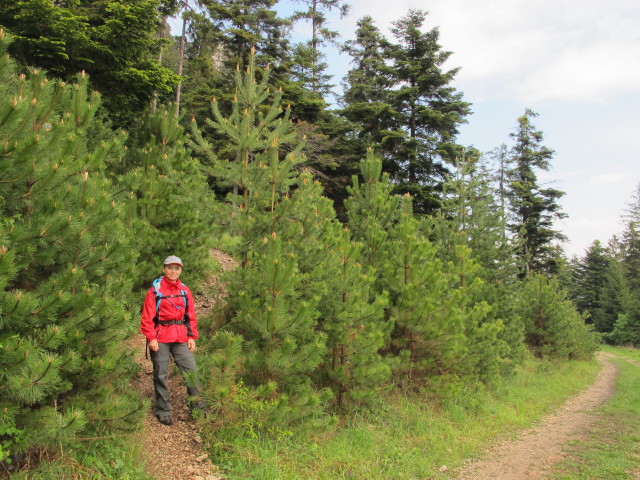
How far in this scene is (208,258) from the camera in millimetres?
8383

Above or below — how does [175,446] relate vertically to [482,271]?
below

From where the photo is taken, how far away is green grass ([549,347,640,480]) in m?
5.77

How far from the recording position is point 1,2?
28.3ft

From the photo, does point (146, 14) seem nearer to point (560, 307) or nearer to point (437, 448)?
point (437, 448)

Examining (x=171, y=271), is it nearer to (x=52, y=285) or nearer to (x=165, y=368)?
(x=165, y=368)

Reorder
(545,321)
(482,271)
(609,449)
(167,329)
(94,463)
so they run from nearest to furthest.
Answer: (94,463) → (167,329) → (609,449) → (482,271) → (545,321)

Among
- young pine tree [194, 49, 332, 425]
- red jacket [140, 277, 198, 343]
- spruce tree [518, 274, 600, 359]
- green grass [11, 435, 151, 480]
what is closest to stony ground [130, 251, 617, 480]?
green grass [11, 435, 151, 480]

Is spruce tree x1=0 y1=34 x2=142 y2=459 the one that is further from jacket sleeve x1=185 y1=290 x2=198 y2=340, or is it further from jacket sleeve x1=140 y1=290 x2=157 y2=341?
jacket sleeve x1=185 y1=290 x2=198 y2=340

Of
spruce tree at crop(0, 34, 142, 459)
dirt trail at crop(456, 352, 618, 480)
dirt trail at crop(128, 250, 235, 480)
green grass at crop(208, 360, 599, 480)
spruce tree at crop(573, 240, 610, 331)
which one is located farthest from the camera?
spruce tree at crop(573, 240, 610, 331)

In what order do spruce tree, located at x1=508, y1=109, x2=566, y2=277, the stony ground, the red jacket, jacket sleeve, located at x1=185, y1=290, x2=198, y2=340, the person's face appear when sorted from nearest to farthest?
the stony ground, the red jacket, the person's face, jacket sleeve, located at x1=185, y1=290, x2=198, y2=340, spruce tree, located at x1=508, y1=109, x2=566, y2=277

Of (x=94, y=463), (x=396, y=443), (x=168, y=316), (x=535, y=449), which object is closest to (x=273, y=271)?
(x=168, y=316)

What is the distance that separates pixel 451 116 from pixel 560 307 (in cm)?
998

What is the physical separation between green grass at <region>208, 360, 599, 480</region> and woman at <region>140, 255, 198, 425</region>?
982 millimetres

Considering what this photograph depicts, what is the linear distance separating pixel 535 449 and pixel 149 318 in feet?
21.4
